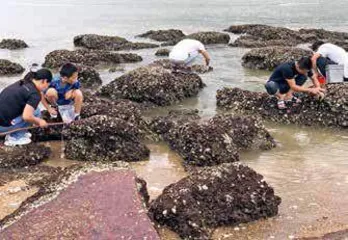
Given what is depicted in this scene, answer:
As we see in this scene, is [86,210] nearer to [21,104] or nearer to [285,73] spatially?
[21,104]

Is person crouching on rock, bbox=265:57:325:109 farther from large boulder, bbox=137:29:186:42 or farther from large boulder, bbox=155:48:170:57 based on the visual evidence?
large boulder, bbox=137:29:186:42

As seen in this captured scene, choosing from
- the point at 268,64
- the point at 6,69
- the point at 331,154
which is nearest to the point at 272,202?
the point at 331,154

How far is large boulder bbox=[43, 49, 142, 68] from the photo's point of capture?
16.7 meters

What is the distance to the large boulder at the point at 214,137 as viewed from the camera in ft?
26.9

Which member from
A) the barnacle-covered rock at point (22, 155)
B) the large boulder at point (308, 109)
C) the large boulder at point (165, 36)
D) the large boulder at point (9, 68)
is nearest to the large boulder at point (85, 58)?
the large boulder at point (9, 68)

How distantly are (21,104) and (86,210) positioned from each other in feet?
11.6

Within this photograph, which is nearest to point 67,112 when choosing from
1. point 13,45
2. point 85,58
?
point 85,58

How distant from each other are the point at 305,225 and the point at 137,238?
86.6 inches

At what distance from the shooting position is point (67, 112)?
941 centimetres

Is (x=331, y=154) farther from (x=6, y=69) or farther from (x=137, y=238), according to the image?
(x=6, y=69)

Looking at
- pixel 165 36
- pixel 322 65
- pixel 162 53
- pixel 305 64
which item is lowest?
pixel 165 36

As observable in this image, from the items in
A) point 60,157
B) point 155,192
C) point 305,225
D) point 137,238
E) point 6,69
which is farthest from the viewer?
point 6,69

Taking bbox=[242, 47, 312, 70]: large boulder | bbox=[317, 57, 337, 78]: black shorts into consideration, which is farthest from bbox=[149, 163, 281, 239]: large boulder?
bbox=[242, 47, 312, 70]: large boulder

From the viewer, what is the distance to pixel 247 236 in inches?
234
